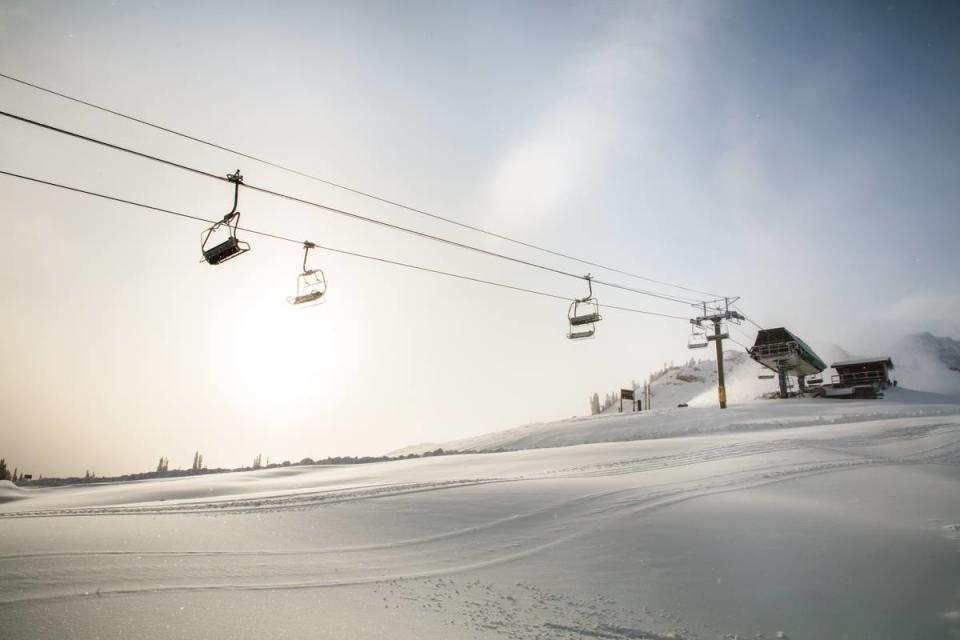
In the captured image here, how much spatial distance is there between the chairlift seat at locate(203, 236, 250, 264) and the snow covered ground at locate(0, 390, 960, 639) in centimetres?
493

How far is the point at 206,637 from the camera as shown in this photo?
441cm

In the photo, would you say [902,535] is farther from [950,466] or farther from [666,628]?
[950,466]

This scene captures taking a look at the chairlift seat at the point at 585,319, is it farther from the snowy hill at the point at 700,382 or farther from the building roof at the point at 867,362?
the snowy hill at the point at 700,382

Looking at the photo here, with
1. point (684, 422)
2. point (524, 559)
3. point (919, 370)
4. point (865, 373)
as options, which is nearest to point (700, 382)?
point (919, 370)

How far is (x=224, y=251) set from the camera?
384 inches

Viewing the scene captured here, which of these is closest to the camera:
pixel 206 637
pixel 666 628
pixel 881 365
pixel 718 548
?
pixel 206 637

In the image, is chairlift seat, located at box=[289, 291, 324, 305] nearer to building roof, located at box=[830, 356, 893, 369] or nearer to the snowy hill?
building roof, located at box=[830, 356, 893, 369]

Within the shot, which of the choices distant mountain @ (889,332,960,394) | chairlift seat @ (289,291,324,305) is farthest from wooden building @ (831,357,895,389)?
chairlift seat @ (289,291,324,305)

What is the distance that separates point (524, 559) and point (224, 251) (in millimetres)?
8013

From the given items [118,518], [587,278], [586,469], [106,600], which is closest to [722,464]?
[586,469]

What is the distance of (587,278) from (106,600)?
48.4ft

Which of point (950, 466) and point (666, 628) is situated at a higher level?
point (950, 466)

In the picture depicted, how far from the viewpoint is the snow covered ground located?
4.79m

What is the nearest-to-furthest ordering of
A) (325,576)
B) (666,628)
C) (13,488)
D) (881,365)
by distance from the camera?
(666,628)
(325,576)
(13,488)
(881,365)
